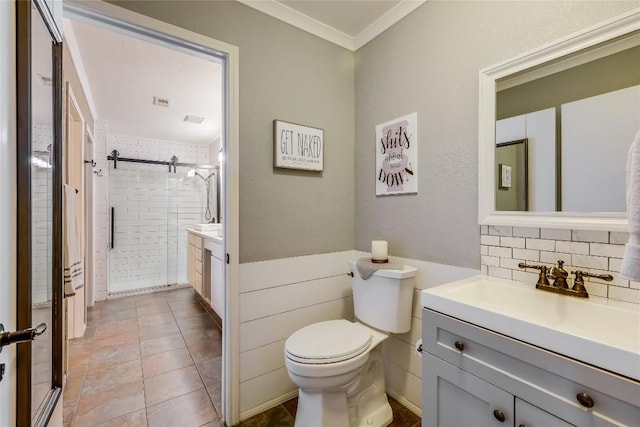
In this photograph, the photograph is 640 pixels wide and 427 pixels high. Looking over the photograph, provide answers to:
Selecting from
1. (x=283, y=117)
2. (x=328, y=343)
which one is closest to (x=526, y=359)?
(x=328, y=343)

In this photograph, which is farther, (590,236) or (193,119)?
(193,119)

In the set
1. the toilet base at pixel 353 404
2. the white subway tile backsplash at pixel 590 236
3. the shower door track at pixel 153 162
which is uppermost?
the shower door track at pixel 153 162

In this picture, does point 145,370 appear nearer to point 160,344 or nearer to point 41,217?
point 160,344

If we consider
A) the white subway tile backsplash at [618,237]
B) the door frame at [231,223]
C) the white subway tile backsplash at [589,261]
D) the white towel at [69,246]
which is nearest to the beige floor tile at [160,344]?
the white towel at [69,246]

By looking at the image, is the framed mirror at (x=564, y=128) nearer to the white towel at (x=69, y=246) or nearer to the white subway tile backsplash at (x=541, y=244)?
the white subway tile backsplash at (x=541, y=244)

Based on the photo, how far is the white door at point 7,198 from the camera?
0.60 metres

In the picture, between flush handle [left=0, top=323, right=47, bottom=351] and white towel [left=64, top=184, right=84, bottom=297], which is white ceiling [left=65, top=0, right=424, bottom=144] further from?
flush handle [left=0, top=323, right=47, bottom=351]

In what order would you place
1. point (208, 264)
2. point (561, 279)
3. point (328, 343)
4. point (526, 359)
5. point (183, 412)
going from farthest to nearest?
1. point (208, 264)
2. point (183, 412)
3. point (328, 343)
4. point (561, 279)
5. point (526, 359)

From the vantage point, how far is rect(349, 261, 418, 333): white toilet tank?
1.57 metres

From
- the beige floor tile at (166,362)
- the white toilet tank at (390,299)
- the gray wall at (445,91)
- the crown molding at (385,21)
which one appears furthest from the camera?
the beige floor tile at (166,362)

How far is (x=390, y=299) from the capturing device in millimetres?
1591

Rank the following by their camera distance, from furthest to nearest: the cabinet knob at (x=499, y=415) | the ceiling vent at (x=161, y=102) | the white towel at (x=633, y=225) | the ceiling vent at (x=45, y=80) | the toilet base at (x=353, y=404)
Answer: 1. the ceiling vent at (x=161, y=102)
2. the toilet base at (x=353, y=404)
3. the cabinet knob at (x=499, y=415)
4. the ceiling vent at (x=45, y=80)
5. the white towel at (x=633, y=225)

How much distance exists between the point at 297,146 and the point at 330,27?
870 mm

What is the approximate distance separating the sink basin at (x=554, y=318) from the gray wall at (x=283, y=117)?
94cm
